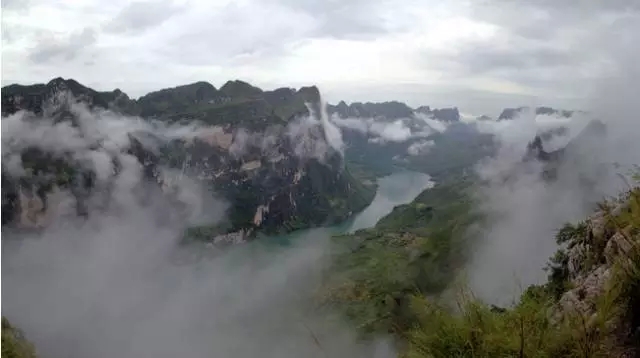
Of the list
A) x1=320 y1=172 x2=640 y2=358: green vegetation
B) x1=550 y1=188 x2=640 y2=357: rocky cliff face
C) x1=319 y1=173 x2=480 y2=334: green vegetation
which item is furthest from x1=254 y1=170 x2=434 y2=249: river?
x1=550 y1=188 x2=640 y2=357: rocky cliff face

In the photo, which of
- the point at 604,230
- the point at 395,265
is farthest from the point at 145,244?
the point at 604,230

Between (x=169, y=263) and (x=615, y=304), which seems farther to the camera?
(x=169, y=263)

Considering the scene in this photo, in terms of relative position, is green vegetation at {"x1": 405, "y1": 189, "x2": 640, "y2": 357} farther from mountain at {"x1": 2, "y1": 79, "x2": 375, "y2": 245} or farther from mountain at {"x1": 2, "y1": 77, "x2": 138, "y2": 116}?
mountain at {"x1": 2, "y1": 77, "x2": 138, "y2": 116}

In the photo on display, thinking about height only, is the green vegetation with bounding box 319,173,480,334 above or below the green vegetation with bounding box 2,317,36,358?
below

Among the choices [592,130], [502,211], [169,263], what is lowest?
[169,263]

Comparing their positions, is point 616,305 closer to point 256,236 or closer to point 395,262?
point 395,262

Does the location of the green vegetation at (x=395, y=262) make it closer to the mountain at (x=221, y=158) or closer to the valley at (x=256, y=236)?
the valley at (x=256, y=236)

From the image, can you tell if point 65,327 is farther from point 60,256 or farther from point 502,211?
point 502,211

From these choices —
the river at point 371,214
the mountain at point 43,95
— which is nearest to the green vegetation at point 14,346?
the mountain at point 43,95
